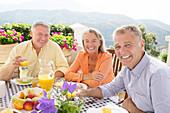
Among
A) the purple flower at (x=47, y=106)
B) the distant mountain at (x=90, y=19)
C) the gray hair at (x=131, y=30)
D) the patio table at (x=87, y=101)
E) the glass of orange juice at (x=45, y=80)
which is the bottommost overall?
the patio table at (x=87, y=101)

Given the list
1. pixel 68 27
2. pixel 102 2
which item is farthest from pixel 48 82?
pixel 102 2

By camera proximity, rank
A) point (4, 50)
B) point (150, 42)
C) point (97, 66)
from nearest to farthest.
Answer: point (97, 66), point (4, 50), point (150, 42)

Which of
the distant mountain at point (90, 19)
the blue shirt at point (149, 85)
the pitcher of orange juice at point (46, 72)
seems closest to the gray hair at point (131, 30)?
the blue shirt at point (149, 85)

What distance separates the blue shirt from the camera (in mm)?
1128

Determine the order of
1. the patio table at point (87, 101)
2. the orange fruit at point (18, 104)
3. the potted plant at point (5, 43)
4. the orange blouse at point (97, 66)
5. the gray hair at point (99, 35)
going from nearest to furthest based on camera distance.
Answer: the orange fruit at point (18, 104) → the patio table at point (87, 101) → the orange blouse at point (97, 66) → the gray hair at point (99, 35) → the potted plant at point (5, 43)

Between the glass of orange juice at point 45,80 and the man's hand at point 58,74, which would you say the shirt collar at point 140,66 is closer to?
the glass of orange juice at point 45,80

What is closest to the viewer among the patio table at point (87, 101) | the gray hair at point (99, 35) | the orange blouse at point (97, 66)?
the patio table at point (87, 101)

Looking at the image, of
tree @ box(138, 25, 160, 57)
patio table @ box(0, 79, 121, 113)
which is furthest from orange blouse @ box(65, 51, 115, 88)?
tree @ box(138, 25, 160, 57)

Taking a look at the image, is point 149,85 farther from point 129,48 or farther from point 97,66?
point 97,66

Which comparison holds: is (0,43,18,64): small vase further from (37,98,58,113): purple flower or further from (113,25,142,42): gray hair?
(37,98,58,113): purple flower

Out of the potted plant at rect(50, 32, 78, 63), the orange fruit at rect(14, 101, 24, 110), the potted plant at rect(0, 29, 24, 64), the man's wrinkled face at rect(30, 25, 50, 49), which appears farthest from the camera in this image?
the potted plant at rect(50, 32, 78, 63)

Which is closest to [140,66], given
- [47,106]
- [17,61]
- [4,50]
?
[47,106]

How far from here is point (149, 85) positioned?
123 centimetres

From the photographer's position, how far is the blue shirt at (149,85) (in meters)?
1.13
